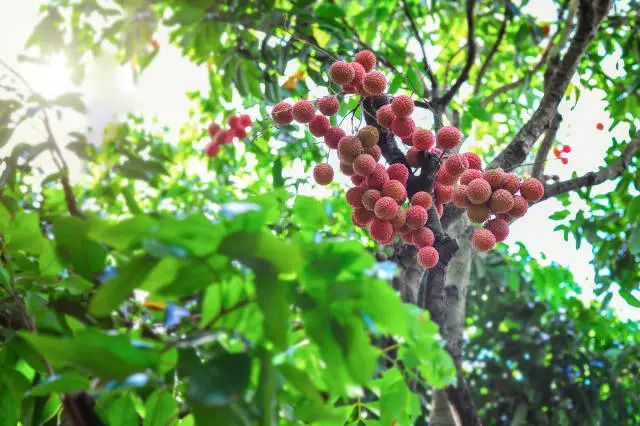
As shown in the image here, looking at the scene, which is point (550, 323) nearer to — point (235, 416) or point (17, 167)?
point (17, 167)

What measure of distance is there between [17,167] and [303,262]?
4.64 ft

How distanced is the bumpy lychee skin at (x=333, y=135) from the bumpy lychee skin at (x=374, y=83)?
0.56 feet

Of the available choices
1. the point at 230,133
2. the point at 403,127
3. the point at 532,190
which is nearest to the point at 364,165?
the point at 403,127

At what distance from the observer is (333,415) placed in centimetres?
81

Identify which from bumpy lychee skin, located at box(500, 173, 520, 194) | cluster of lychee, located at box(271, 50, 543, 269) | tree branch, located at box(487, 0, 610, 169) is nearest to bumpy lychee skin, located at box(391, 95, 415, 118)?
cluster of lychee, located at box(271, 50, 543, 269)

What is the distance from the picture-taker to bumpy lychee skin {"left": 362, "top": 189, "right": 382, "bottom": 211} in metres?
1.44

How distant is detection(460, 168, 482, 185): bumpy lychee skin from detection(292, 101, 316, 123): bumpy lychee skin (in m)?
0.45

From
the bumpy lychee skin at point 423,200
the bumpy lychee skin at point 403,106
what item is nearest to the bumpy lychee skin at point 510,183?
the bumpy lychee skin at point 423,200

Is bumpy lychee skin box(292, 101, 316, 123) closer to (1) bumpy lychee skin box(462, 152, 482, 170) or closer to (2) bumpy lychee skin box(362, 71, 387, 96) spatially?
(2) bumpy lychee skin box(362, 71, 387, 96)

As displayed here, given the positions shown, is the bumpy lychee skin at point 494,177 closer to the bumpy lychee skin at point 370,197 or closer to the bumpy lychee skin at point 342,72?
the bumpy lychee skin at point 370,197

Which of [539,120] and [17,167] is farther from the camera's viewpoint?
[539,120]

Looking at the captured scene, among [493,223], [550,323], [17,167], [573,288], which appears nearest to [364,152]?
[493,223]

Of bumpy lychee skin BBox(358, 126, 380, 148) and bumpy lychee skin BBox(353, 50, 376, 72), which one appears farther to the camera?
bumpy lychee skin BBox(353, 50, 376, 72)

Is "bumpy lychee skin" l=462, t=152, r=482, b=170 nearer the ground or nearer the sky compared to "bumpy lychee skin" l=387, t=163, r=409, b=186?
nearer the sky
